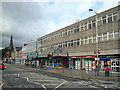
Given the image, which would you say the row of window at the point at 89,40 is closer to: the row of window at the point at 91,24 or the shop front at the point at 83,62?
the row of window at the point at 91,24

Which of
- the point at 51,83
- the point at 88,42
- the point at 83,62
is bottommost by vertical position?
the point at 51,83

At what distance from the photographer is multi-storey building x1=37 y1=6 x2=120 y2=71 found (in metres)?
29.4

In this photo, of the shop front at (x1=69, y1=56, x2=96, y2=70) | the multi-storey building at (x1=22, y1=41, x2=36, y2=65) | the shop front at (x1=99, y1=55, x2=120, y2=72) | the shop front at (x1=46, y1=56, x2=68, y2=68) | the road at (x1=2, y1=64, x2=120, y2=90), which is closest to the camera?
the road at (x1=2, y1=64, x2=120, y2=90)

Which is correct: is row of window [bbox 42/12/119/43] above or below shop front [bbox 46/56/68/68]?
above

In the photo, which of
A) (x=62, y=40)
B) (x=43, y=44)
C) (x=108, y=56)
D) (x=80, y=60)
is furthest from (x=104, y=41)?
(x=43, y=44)

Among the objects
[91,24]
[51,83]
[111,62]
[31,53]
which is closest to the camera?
[51,83]

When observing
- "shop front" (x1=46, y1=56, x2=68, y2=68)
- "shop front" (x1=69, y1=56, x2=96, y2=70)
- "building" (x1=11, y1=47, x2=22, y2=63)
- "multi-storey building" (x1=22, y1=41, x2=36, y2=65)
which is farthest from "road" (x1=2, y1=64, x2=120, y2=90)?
"building" (x1=11, y1=47, x2=22, y2=63)

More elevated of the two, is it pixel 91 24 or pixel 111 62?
pixel 91 24

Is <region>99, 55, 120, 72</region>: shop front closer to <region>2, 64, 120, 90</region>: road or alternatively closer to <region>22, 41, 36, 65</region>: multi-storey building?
<region>2, 64, 120, 90</region>: road

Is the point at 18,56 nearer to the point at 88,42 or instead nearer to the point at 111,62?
the point at 88,42

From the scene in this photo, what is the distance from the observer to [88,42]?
36094 mm

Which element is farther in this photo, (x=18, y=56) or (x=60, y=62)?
(x=18, y=56)

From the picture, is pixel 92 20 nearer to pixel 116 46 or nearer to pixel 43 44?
pixel 116 46

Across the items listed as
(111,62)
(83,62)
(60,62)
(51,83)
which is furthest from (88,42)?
(51,83)
